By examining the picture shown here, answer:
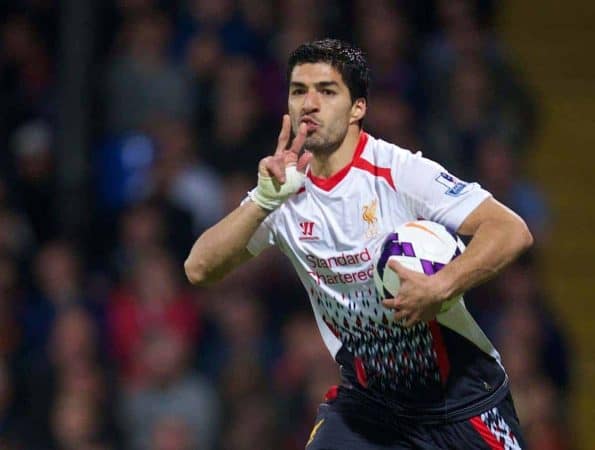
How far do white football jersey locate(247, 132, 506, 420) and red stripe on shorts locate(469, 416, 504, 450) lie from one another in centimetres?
19

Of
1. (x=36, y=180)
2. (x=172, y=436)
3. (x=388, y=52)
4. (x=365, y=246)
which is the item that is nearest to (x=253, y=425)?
(x=172, y=436)

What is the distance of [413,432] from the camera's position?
5223 mm

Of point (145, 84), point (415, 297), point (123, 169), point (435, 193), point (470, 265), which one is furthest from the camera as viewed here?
point (145, 84)

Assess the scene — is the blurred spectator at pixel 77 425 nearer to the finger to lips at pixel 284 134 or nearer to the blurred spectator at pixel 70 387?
the blurred spectator at pixel 70 387

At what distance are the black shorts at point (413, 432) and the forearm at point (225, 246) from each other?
71 centimetres

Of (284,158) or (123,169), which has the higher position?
(284,158)

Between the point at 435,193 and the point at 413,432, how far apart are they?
905 mm

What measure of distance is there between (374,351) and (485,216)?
2.27 feet

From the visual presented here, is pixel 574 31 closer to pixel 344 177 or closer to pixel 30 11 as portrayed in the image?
pixel 30 11

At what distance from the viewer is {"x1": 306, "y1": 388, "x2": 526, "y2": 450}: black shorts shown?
5172mm

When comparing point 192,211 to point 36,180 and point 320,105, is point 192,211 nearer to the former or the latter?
point 36,180

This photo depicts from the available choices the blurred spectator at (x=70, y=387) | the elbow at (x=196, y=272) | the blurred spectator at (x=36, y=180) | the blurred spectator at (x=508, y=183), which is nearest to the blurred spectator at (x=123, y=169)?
the blurred spectator at (x=36, y=180)

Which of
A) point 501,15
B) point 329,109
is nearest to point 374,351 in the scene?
point 329,109

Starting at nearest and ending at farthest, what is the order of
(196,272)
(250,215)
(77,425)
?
(250,215)
(196,272)
(77,425)
